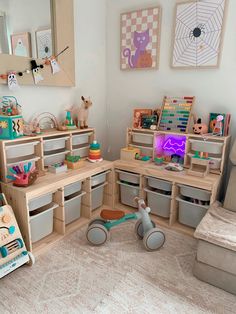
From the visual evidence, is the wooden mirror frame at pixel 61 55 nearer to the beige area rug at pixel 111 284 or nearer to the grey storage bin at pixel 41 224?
the grey storage bin at pixel 41 224

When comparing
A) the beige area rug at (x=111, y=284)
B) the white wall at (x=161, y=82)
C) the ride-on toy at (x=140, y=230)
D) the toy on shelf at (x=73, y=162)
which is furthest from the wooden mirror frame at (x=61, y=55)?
the beige area rug at (x=111, y=284)

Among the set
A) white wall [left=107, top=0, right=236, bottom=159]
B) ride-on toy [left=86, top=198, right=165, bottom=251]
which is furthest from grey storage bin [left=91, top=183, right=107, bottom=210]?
white wall [left=107, top=0, right=236, bottom=159]

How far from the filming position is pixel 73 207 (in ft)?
7.27

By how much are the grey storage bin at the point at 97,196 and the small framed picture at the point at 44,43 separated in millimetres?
1345

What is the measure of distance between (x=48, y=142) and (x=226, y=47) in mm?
1815

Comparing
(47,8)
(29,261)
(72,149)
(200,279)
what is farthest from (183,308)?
(47,8)

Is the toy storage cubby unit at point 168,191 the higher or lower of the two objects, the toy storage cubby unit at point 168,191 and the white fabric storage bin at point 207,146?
the lower

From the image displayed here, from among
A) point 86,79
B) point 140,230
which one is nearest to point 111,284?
point 140,230

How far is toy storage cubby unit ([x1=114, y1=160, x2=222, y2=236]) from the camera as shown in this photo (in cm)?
205

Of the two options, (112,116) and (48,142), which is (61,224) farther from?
(112,116)

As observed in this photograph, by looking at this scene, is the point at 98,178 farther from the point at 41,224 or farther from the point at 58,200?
the point at 41,224

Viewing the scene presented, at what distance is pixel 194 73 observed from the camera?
2334 millimetres

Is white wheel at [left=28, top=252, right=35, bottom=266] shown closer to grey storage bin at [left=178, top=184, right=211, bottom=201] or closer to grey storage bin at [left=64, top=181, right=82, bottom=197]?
grey storage bin at [left=64, top=181, right=82, bottom=197]

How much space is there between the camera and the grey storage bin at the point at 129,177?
95.2 inches
